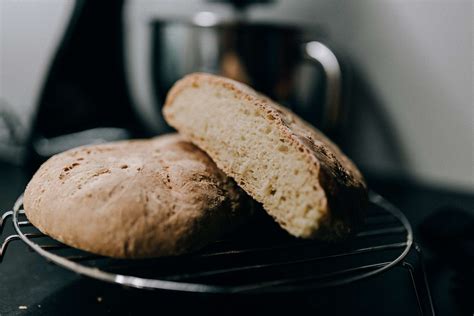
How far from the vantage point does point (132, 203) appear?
2.03ft

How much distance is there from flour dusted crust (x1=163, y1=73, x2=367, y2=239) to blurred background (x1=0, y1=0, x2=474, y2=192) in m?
0.37

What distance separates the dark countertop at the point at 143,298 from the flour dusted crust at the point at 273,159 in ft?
0.43

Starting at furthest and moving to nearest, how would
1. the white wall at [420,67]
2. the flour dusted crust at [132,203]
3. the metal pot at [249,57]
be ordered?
the white wall at [420,67]
the metal pot at [249,57]
the flour dusted crust at [132,203]

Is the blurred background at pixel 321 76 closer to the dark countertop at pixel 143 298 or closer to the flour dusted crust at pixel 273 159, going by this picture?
the flour dusted crust at pixel 273 159

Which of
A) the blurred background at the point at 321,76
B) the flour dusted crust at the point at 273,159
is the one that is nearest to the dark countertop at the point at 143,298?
the flour dusted crust at the point at 273,159

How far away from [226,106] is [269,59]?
16.3 inches

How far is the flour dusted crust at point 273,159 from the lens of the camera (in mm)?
646

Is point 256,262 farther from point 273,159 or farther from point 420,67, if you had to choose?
point 420,67

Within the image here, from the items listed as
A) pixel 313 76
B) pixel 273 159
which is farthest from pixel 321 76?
pixel 273 159

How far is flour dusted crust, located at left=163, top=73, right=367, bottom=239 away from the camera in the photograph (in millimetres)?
646

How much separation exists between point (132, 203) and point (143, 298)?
0.59ft

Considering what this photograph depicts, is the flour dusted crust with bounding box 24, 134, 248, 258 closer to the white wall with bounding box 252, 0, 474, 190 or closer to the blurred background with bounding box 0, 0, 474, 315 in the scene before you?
the blurred background with bounding box 0, 0, 474, 315

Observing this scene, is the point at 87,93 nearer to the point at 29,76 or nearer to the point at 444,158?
the point at 29,76

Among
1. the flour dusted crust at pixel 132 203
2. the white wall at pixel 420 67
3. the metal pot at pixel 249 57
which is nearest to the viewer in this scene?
the flour dusted crust at pixel 132 203
